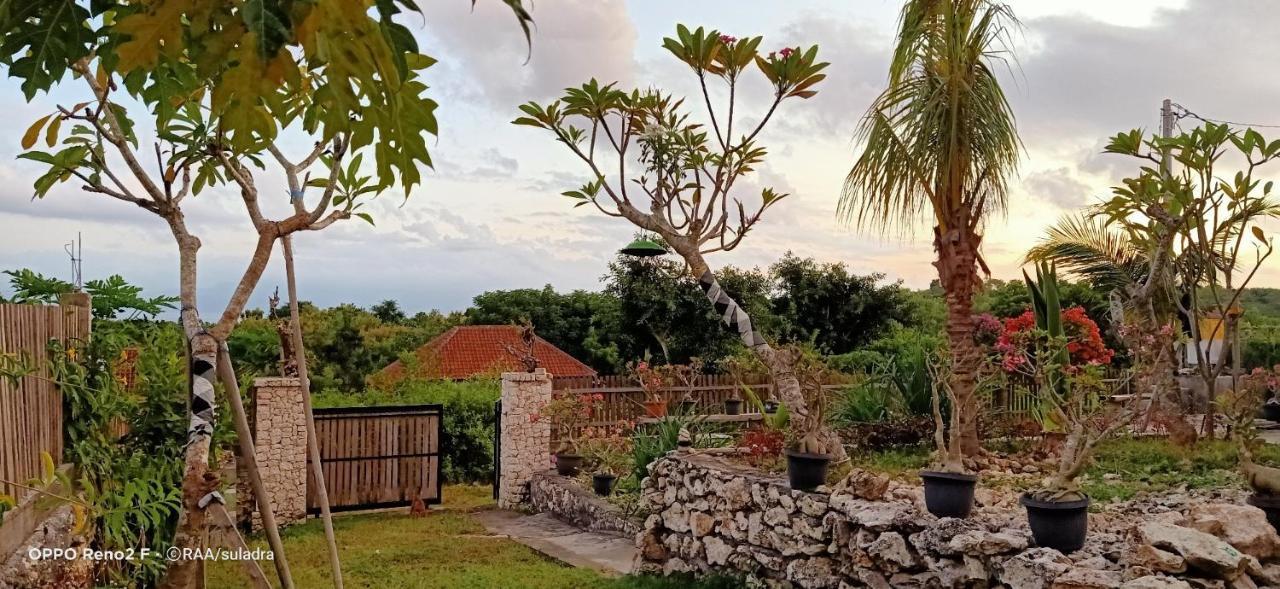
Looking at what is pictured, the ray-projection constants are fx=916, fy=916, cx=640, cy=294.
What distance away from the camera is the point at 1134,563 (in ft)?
13.3

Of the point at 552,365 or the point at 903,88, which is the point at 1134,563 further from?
the point at 552,365

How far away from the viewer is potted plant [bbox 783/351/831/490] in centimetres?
576

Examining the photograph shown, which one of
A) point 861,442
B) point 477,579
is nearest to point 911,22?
point 861,442

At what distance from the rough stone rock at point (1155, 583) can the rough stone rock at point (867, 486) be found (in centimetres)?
162

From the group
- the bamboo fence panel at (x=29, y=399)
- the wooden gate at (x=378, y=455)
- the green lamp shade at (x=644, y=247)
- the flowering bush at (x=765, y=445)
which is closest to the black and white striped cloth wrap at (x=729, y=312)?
the flowering bush at (x=765, y=445)

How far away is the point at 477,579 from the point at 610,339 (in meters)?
14.8

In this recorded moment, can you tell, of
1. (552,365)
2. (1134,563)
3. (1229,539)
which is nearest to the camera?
(1134,563)

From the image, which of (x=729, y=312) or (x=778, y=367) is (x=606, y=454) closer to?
(x=729, y=312)

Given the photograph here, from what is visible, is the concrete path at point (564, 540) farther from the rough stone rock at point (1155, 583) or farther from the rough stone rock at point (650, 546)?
the rough stone rock at point (1155, 583)

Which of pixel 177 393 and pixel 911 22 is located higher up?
pixel 911 22

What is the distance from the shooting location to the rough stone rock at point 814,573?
5.54 m

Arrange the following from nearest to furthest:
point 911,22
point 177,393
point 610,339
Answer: point 177,393 → point 911,22 → point 610,339

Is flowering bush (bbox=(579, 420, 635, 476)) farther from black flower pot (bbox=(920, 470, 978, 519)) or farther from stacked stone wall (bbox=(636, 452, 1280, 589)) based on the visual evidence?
black flower pot (bbox=(920, 470, 978, 519))

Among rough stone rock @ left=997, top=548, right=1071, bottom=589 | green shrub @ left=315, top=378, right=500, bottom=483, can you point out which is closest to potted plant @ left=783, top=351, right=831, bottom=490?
rough stone rock @ left=997, top=548, right=1071, bottom=589
